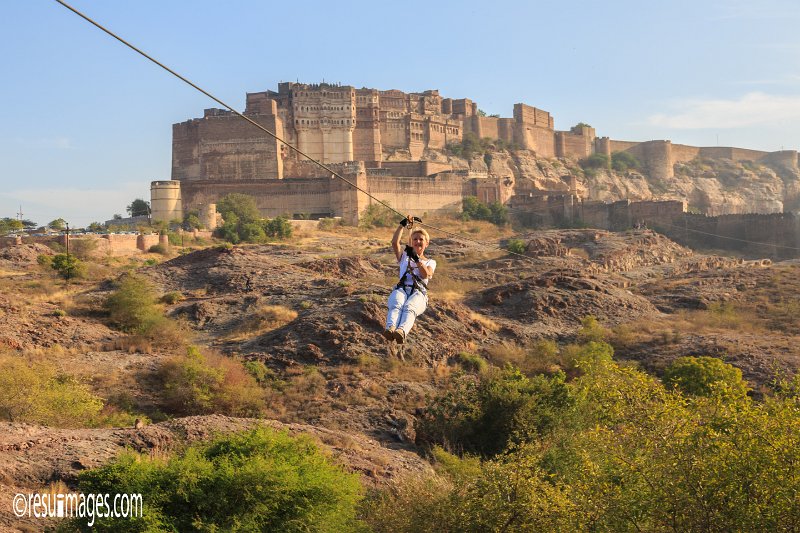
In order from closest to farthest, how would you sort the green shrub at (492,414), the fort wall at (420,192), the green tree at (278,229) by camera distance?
the green shrub at (492,414) < the green tree at (278,229) < the fort wall at (420,192)

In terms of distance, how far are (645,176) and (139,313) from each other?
60.5 m

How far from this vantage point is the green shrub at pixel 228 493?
9.40m

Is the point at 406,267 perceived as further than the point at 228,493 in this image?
No

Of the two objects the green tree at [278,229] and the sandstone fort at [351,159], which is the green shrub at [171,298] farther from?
the sandstone fort at [351,159]

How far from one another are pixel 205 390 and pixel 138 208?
4001 cm

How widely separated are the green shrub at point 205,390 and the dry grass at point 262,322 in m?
3.80

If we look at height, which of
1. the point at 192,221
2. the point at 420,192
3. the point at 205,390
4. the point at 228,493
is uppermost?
the point at 420,192

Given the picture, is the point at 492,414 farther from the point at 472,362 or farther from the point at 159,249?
the point at 159,249

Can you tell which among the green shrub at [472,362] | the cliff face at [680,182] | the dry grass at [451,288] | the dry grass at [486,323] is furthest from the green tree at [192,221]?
the green shrub at [472,362]

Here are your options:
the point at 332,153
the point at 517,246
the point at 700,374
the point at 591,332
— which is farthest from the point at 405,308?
the point at 332,153

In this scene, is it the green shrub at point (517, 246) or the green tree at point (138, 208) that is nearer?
the green shrub at point (517, 246)

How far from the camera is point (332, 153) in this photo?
56500 mm

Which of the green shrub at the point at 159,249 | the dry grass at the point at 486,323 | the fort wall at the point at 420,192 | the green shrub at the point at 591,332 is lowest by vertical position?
the green shrub at the point at 591,332

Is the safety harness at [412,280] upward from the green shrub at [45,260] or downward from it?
upward
